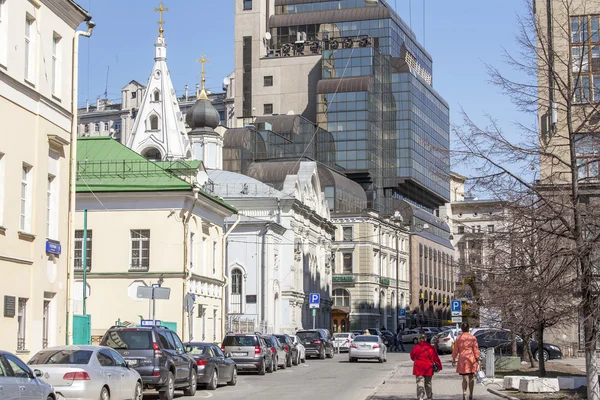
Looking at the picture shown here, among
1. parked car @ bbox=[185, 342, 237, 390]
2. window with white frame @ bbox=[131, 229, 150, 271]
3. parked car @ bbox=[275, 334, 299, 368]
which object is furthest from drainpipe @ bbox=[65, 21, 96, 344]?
window with white frame @ bbox=[131, 229, 150, 271]

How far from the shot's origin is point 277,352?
38812mm

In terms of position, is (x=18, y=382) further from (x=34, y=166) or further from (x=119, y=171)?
(x=119, y=171)

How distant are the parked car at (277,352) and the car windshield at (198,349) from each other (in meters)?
9.38

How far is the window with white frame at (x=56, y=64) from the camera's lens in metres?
27.2

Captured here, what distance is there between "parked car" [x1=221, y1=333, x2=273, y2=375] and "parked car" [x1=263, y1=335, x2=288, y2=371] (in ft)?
7.33

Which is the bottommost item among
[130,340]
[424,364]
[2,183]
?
[424,364]

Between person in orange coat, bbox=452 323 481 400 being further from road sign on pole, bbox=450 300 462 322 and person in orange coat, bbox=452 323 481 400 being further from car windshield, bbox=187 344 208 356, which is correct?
road sign on pole, bbox=450 300 462 322

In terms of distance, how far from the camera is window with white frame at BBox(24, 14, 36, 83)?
2541 centimetres

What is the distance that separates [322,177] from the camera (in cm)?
9962

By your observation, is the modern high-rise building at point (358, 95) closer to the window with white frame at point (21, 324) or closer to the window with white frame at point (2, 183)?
the window with white frame at point (21, 324)

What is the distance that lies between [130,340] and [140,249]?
2152 cm

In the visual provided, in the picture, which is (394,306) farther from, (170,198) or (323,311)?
(170,198)

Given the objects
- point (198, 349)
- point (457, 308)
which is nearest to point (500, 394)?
point (198, 349)

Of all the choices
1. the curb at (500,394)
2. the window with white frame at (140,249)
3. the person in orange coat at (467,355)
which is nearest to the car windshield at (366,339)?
the window with white frame at (140,249)
